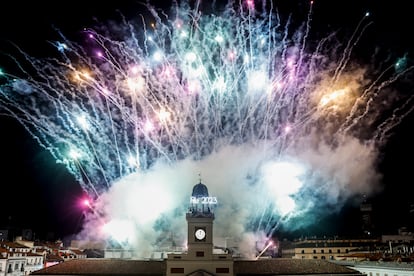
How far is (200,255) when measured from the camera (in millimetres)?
44312

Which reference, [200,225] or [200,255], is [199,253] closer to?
[200,255]

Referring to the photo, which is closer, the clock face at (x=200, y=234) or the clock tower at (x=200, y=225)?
the clock tower at (x=200, y=225)

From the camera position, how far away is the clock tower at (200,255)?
43812 mm

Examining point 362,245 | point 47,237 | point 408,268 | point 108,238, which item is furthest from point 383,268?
point 47,237

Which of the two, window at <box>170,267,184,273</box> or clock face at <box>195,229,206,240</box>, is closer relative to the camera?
window at <box>170,267,184,273</box>

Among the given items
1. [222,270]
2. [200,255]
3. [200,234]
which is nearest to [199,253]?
[200,255]

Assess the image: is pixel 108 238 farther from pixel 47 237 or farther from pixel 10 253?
pixel 47 237

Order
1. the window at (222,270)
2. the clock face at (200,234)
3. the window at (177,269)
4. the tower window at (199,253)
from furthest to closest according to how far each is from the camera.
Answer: the clock face at (200,234) < the tower window at (199,253) < the window at (222,270) < the window at (177,269)

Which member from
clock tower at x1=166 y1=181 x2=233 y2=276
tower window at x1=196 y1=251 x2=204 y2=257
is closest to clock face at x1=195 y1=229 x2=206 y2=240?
clock tower at x1=166 y1=181 x2=233 y2=276

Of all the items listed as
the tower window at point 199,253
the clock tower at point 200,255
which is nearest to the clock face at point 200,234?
the clock tower at point 200,255

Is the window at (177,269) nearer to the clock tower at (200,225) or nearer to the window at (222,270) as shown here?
the clock tower at (200,225)

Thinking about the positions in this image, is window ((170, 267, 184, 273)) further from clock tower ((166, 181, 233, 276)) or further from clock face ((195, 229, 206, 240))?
clock face ((195, 229, 206, 240))

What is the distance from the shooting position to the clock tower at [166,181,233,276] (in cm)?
4381

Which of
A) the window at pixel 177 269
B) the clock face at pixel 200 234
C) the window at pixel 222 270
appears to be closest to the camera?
the window at pixel 177 269
